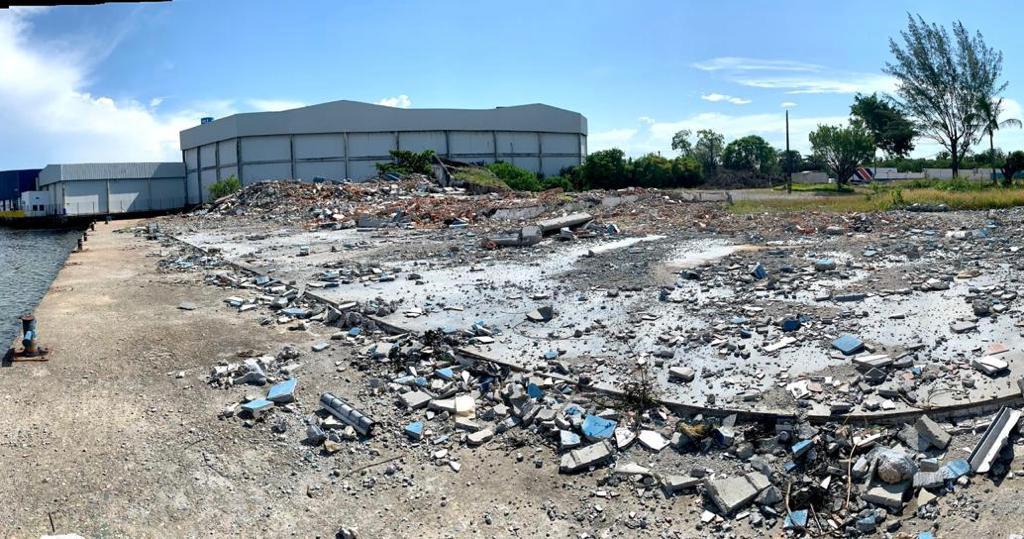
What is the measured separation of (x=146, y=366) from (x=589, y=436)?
11.3 ft

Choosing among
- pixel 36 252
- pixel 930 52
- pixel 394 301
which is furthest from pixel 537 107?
pixel 394 301

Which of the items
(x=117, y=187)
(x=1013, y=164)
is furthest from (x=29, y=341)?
(x=117, y=187)

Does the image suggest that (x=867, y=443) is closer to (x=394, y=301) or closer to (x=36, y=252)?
(x=394, y=301)

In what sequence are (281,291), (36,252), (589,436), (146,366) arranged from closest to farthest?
(589,436)
(146,366)
(281,291)
(36,252)

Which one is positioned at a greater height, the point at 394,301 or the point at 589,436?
the point at 394,301

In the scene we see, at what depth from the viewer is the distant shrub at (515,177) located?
33.7 metres

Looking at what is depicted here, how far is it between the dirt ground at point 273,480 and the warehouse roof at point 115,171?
1705 inches

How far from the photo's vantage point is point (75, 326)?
6.67 meters

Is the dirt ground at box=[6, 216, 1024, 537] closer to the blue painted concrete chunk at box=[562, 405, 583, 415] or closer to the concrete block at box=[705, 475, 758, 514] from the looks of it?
the concrete block at box=[705, 475, 758, 514]

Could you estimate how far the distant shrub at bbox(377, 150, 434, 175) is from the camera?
106 ft

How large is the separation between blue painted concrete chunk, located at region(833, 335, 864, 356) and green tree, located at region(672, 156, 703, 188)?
35895 millimetres

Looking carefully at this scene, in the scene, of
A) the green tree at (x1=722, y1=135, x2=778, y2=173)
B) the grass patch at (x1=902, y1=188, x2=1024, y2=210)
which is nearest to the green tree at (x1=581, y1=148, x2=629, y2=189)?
the green tree at (x1=722, y1=135, x2=778, y2=173)

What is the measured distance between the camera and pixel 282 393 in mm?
4734

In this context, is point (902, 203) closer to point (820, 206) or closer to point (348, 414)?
point (820, 206)
